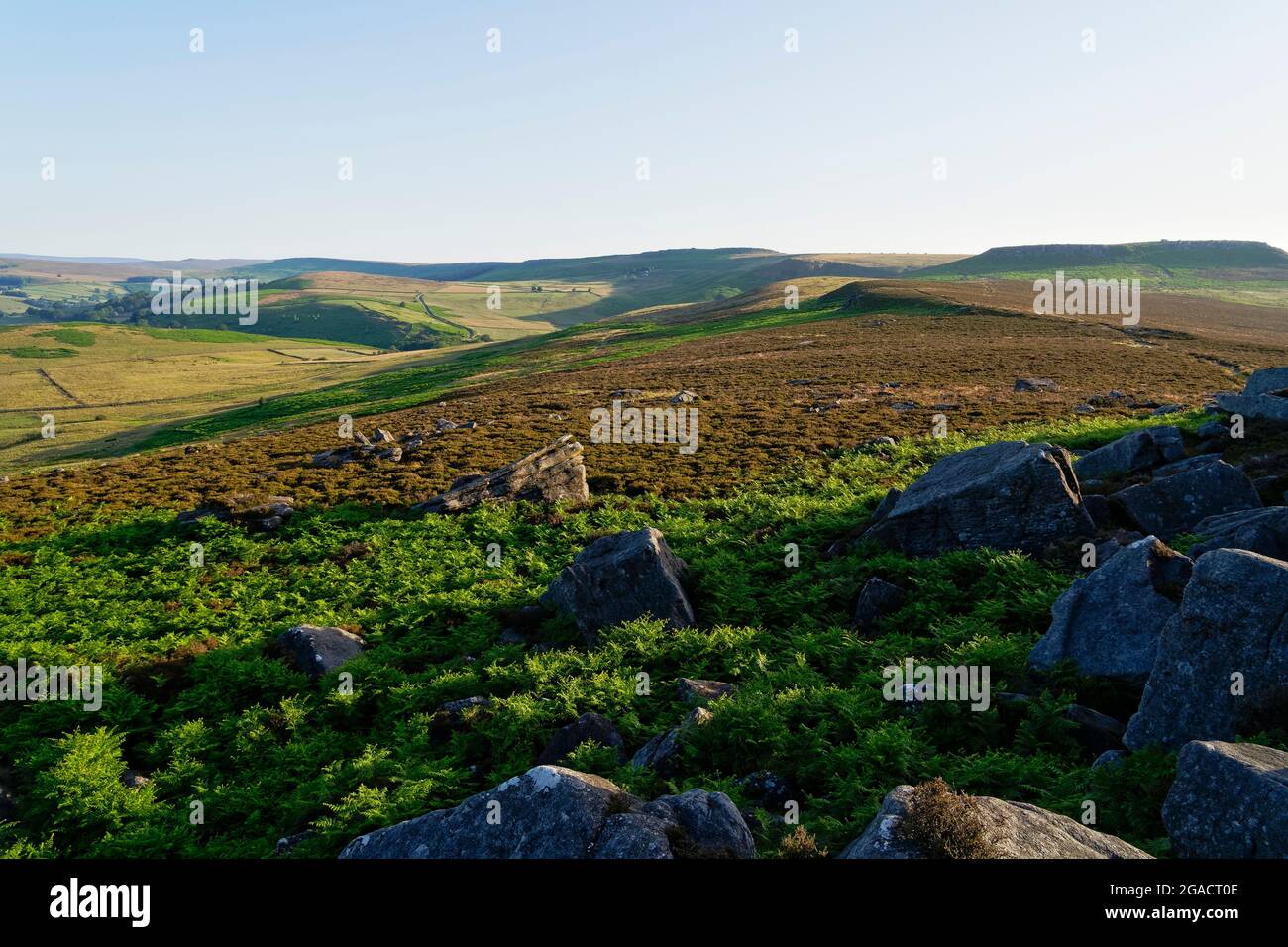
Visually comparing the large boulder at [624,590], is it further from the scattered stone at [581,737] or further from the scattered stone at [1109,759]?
the scattered stone at [1109,759]

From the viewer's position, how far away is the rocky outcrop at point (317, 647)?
559 inches

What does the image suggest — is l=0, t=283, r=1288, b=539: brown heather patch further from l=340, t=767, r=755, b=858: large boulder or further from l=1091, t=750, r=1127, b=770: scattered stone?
l=340, t=767, r=755, b=858: large boulder

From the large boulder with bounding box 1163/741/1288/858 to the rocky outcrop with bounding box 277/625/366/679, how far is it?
45.2ft

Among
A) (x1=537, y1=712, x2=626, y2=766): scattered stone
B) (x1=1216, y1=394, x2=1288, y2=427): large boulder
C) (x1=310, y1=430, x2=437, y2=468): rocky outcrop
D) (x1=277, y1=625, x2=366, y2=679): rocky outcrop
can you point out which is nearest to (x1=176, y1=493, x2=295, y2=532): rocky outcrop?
(x1=310, y1=430, x2=437, y2=468): rocky outcrop

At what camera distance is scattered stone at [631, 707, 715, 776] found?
32.6ft

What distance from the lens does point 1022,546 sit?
15461mm

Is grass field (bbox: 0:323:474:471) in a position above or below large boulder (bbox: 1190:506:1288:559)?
above

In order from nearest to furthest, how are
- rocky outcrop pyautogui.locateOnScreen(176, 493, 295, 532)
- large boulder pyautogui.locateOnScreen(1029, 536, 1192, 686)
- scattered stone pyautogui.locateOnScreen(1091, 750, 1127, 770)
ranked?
scattered stone pyautogui.locateOnScreen(1091, 750, 1127, 770) → large boulder pyautogui.locateOnScreen(1029, 536, 1192, 686) → rocky outcrop pyautogui.locateOnScreen(176, 493, 295, 532)

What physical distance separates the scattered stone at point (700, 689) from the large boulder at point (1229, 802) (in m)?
6.23

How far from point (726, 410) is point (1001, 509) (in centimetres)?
2895
